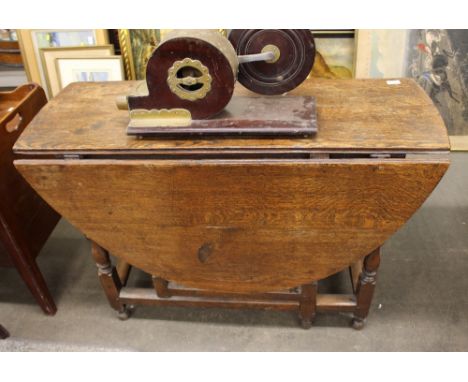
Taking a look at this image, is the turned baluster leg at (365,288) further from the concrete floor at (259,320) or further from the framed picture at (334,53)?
the framed picture at (334,53)

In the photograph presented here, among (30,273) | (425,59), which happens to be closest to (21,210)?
(30,273)

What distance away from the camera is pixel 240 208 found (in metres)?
1.41

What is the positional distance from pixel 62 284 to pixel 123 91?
87 cm

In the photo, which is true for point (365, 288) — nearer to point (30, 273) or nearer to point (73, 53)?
point (30, 273)

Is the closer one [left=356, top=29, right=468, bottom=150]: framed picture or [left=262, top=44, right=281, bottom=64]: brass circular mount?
[left=262, top=44, right=281, bottom=64]: brass circular mount

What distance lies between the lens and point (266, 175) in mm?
1328

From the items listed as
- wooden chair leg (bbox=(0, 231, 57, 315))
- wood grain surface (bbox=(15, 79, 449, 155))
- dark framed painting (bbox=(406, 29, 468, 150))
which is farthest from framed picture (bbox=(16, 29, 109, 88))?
dark framed painting (bbox=(406, 29, 468, 150))

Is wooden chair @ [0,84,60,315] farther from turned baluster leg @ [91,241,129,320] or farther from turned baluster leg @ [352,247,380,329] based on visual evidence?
turned baluster leg @ [352,247,380,329]

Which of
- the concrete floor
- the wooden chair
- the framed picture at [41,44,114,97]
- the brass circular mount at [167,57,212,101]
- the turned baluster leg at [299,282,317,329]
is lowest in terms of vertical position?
the concrete floor

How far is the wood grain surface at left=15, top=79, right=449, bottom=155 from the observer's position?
52.7 inches

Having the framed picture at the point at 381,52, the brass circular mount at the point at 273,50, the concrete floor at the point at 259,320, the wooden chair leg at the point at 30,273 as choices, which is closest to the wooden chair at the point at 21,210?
the wooden chair leg at the point at 30,273

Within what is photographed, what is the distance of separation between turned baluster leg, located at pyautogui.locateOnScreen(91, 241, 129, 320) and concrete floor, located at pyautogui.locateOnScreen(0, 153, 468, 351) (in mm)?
71

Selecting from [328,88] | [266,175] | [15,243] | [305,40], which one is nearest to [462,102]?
[328,88]

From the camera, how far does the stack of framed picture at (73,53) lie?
7.95 feet
